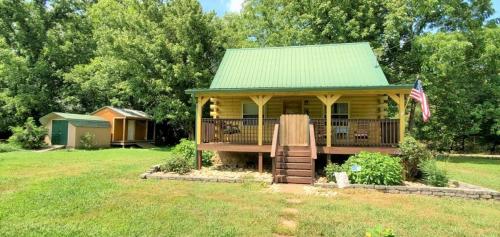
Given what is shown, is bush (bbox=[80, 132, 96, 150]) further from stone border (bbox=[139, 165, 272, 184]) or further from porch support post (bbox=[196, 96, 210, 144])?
stone border (bbox=[139, 165, 272, 184])

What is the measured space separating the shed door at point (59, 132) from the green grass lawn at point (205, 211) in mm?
14339

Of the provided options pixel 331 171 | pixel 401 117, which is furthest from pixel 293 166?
pixel 401 117

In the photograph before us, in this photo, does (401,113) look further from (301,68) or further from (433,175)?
(301,68)

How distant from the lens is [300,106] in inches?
614

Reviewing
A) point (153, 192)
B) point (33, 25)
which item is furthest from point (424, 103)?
point (33, 25)

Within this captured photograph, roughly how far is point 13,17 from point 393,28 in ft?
97.5

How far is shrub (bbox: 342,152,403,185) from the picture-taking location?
991 cm

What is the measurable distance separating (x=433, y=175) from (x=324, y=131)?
13.4 feet

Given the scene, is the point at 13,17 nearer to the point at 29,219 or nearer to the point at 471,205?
the point at 29,219

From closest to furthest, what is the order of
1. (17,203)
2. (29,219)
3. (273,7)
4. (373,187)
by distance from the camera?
(29,219) → (17,203) → (373,187) → (273,7)

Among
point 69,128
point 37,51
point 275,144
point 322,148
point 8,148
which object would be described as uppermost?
point 37,51

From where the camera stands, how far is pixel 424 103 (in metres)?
11.8

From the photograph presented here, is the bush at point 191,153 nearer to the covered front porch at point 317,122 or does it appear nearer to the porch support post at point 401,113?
the covered front porch at point 317,122

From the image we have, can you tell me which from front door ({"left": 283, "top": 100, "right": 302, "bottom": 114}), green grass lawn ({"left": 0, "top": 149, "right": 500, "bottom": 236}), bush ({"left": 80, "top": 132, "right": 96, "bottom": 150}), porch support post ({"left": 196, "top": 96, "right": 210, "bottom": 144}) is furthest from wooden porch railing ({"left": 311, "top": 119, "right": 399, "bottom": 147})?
bush ({"left": 80, "top": 132, "right": 96, "bottom": 150})
